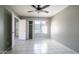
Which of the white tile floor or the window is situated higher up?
the window

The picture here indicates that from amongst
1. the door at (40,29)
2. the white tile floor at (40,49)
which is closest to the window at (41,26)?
the door at (40,29)

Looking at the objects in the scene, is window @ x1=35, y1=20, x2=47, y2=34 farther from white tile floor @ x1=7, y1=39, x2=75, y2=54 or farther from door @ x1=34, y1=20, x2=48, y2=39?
white tile floor @ x1=7, y1=39, x2=75, y2=54

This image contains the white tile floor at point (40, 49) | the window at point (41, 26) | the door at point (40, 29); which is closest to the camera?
the white tile floor at point (40, 49)

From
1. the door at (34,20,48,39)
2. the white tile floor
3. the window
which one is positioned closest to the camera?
the white tile floor

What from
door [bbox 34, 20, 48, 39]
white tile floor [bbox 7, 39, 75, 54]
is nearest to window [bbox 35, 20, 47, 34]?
door [bbox 34, 20, 48, 39]

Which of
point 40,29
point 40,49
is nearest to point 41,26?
point 40,29

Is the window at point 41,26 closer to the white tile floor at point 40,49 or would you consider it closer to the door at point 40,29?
the door at point 40,29

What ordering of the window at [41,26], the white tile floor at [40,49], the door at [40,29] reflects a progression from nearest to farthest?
the white tile floor at [40,49]
the door at [40,29]
the window at [41,26]

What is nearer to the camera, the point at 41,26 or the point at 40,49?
the point at 40,49

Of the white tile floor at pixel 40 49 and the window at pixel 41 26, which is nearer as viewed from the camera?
the white tile floor at pixel 40 49

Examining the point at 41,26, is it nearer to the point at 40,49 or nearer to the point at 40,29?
the point at 40,29

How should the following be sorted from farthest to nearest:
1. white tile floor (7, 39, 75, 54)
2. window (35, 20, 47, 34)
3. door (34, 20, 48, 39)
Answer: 1. window (35, 20, 47, 34)
2. door (34, 20, 48, 39)
3. white tile floor (7, 39, 75, 54)

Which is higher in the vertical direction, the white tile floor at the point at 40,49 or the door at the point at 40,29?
the door at the point at 40,29
